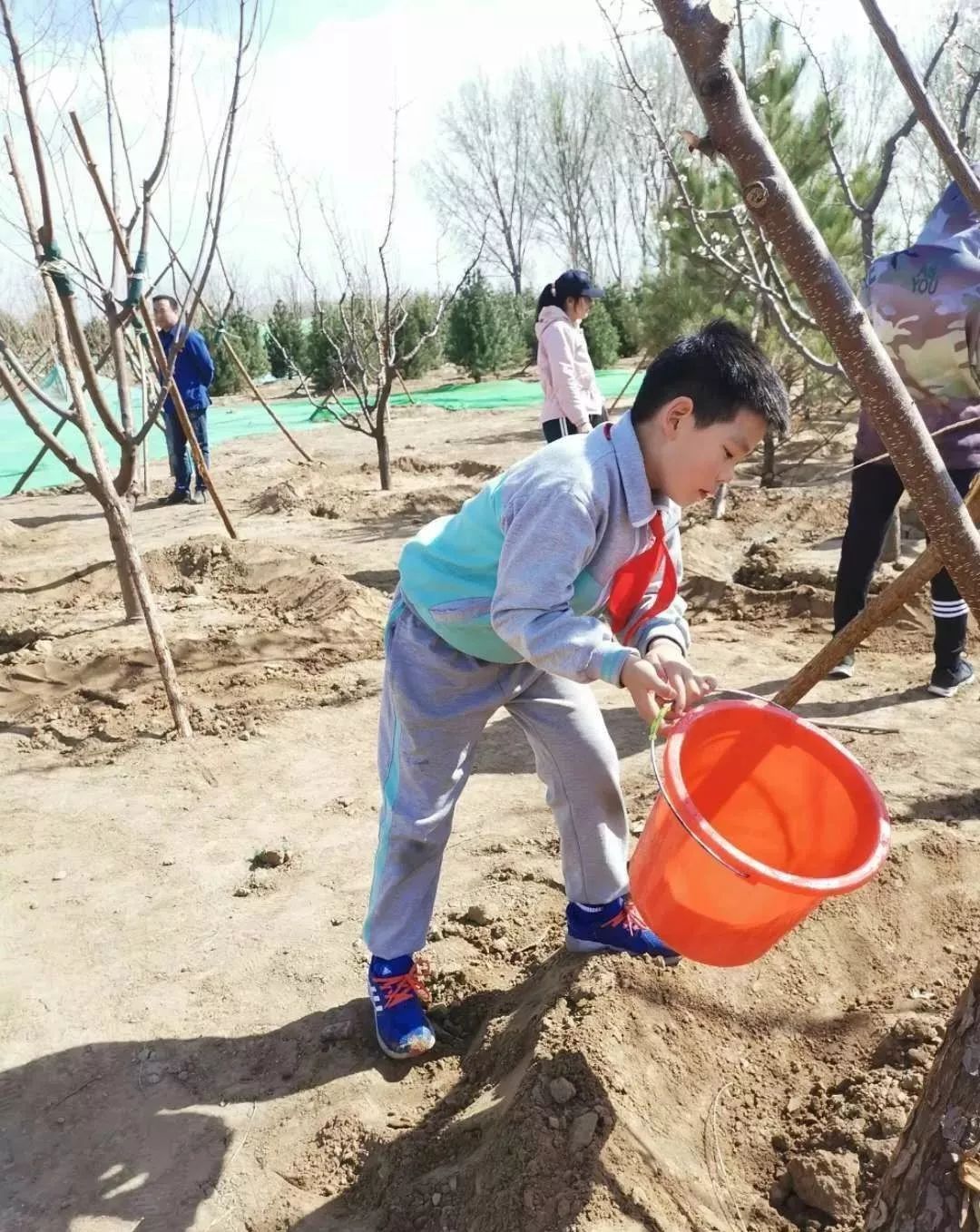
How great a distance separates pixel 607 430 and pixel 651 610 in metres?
0.40

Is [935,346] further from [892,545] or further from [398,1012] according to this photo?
[398,1012]

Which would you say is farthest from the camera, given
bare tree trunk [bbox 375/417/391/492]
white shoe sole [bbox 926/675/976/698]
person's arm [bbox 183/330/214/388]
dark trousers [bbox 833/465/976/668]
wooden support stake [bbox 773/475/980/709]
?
bare tree trunk [bbox 375/417/391/492]

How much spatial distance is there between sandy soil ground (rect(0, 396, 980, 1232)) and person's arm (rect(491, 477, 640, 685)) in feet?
2.46

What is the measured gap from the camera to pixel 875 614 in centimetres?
224

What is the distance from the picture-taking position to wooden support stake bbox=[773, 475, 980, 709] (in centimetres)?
206

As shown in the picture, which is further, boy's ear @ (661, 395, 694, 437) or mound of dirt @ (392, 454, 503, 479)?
mound of dirt @ (392, 454, 503, 479)

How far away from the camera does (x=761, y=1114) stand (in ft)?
5.98

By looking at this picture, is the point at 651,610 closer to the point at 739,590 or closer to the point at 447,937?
the point at 447,937

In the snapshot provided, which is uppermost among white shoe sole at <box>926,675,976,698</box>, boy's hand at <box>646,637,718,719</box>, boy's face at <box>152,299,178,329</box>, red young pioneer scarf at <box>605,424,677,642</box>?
boy's face at <box>152,299,178,329</box>

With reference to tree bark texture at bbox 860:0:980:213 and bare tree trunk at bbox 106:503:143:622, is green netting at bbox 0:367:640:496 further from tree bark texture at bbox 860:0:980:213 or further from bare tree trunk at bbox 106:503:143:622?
tree bark texture at bbox 860:0:980:213

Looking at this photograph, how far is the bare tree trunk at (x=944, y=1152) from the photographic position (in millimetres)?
1259

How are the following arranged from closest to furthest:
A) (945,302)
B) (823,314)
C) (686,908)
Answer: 1. (823,314)
2. (686,908)
3. (945,302)

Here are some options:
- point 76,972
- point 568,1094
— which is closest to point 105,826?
point 76,972

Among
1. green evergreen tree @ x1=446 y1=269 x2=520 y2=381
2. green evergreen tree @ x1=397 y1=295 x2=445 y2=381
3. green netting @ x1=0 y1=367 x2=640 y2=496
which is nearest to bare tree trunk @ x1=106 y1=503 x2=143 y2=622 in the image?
green netting @ x1=0 y1=367 x2=640 y2=496
